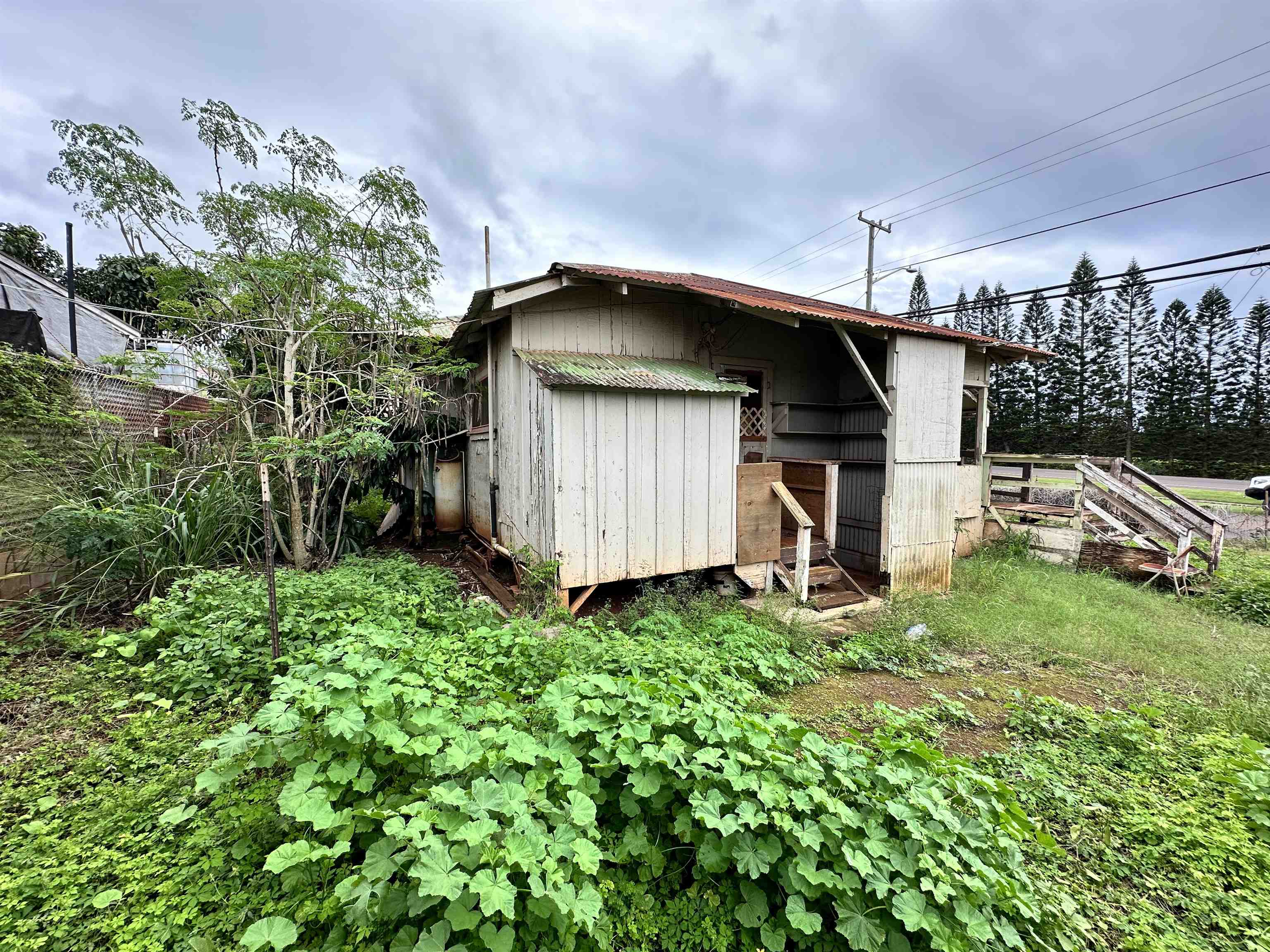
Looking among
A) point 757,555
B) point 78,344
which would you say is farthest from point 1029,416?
point 78,344

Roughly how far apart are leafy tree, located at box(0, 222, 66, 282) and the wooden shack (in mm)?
16537

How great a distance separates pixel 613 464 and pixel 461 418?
4.57 metres

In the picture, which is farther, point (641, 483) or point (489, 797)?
point (641, 483)

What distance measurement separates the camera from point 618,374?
495cm

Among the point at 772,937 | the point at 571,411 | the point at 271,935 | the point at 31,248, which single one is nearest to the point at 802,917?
the point at 772,937

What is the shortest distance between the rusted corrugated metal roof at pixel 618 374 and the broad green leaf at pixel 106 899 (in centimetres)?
368

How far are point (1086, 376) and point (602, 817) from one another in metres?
35.4

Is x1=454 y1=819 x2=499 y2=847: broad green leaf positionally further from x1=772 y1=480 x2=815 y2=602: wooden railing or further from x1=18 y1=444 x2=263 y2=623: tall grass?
x1=772 y1=480 x2=815 y2=602: wooden railing

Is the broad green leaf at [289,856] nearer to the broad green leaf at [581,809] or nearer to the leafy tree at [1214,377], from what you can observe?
the broad green leaf at [581,809]

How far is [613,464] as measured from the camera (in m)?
4.83

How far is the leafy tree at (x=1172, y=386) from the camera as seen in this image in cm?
2342

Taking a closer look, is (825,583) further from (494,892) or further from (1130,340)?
(1130,340)

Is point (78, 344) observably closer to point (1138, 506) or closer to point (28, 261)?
point (28, 261)

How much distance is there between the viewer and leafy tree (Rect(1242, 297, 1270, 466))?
2092cm
